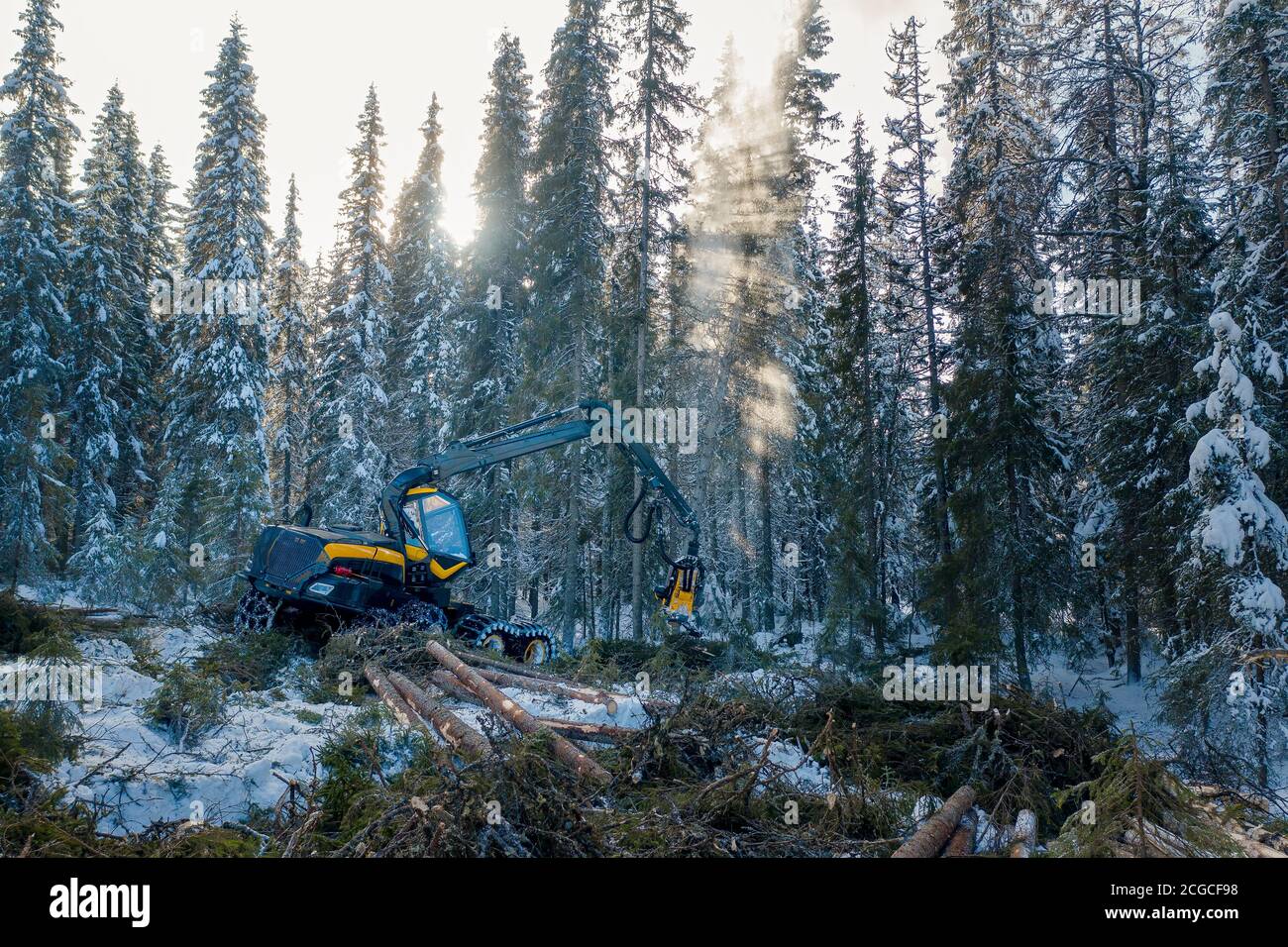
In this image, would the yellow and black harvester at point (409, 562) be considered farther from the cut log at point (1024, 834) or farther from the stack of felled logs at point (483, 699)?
the cut log at point (1024, 834)

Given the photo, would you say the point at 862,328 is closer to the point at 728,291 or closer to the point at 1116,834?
the point at 728,291

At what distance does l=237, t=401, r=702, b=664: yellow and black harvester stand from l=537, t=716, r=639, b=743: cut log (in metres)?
5.75

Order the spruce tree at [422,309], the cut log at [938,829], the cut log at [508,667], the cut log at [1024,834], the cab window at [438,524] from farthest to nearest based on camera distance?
the spruce tree at [422,309] → the cab window at [438,524] → the cut log at [508,667] → the cut log at [1024,834] → the cut log at [938,829]

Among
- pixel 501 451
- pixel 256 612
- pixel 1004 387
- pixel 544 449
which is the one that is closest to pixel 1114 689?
pixel 1004 387

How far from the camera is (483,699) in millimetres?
8898

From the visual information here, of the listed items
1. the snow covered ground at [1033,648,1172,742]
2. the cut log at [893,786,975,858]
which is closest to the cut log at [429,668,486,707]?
the cut log at [893,786,975,858]

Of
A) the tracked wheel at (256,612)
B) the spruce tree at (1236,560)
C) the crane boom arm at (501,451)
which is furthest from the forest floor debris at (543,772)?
the crane boom arm at (501,451)

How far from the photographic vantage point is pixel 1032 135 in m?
17.0

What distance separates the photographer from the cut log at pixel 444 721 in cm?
667

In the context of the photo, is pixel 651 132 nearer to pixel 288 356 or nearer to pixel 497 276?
pixel 497 276

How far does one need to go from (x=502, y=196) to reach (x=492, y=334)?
4.46 metres

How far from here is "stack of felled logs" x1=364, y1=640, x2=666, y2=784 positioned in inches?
262

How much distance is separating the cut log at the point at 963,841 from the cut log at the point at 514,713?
262 cm
